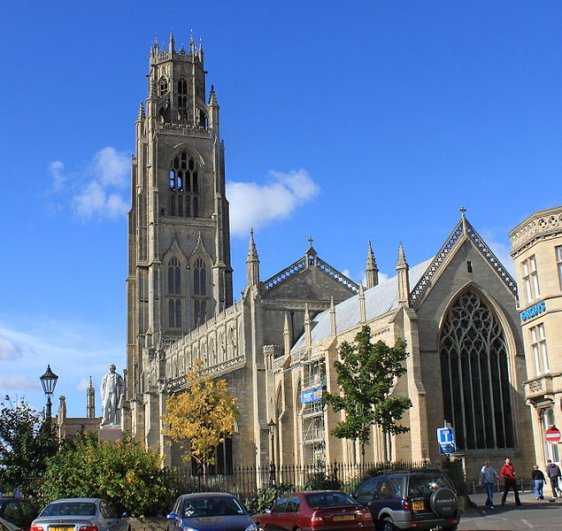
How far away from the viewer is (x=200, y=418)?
174 feet

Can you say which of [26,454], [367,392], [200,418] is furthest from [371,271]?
[26,454]

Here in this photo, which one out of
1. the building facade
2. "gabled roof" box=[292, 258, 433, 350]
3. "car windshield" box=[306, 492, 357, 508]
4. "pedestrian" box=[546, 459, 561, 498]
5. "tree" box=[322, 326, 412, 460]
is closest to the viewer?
"car windshield" box=[306, 492, 357, 508]

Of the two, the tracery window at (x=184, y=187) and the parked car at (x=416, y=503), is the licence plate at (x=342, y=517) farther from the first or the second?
the tracery window at (x=184, y=187)

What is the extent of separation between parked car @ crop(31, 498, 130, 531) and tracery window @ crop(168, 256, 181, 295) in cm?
6710

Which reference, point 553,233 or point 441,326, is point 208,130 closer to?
point 441,326

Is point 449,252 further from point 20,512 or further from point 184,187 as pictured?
point 184,187

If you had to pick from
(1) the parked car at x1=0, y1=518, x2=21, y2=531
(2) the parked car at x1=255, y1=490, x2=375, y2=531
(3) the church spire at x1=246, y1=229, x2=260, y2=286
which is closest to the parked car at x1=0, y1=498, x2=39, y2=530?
(1) the parked car at x1=0, y1=518, x2=21, y2=531

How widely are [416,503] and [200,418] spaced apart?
33.4 metres

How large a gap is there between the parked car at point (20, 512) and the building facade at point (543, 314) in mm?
18631

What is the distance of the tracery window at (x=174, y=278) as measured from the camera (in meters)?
88.5

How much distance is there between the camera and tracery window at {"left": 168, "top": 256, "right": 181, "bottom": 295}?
88500mm

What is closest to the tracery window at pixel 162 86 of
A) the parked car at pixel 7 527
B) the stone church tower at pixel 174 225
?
the stone church tower at pixel 174 225

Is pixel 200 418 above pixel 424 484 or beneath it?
above

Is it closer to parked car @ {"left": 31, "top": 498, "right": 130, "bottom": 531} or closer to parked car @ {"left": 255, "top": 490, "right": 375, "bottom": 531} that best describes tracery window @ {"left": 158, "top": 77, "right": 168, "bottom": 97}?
parked car @ {"left": 31, "top": 498, "right": 130, "bottom": 531}
